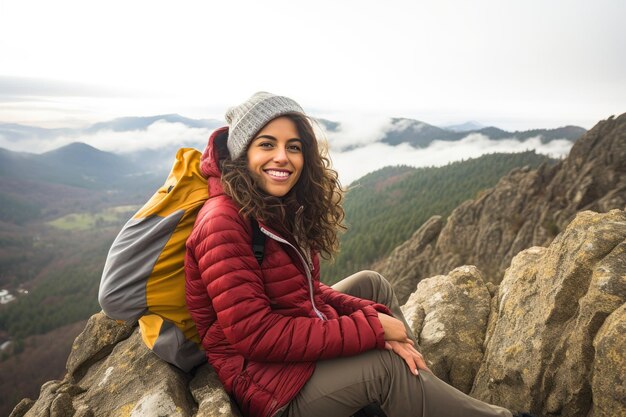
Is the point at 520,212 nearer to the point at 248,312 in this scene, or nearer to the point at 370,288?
the point at 370,288

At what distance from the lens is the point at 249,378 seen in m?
3.71

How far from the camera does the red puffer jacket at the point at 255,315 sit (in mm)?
3271

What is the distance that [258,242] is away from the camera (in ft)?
11.8

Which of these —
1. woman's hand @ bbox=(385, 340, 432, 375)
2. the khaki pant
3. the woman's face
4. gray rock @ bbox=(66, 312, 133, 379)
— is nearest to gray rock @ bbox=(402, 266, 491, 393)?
the khaki pant

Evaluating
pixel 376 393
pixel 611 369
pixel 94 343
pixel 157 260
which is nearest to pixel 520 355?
pixel 611 369

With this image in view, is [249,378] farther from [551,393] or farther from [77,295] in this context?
[77,295]

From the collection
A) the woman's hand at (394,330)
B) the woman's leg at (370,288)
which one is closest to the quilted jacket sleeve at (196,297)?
the woman's hand at (394,330)

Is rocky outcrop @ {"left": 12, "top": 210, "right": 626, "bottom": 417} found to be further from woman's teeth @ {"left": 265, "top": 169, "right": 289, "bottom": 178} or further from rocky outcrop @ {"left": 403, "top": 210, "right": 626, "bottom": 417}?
woman's teeth @ {"left": 265, "top": 169, "right": 289, "bottom": 178}

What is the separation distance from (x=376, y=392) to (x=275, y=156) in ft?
8.99

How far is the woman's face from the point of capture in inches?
154

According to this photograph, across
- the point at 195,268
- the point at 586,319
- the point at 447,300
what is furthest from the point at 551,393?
the point at 195,268

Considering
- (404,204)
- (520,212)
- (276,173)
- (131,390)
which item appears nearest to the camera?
(276,173)

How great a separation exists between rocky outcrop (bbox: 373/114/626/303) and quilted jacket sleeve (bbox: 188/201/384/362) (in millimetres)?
43180

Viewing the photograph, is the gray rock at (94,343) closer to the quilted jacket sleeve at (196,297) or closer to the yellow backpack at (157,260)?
the yellow backpack at (157,260)
